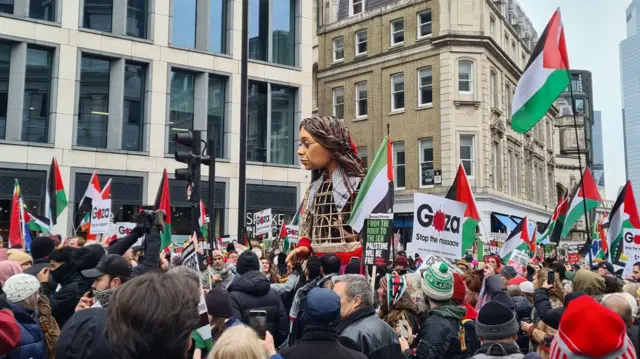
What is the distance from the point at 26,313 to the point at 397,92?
3044cm

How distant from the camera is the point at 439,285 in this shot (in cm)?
488

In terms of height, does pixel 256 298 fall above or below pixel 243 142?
below

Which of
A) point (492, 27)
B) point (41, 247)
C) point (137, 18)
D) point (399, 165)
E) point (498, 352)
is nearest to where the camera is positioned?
point (498, 352)

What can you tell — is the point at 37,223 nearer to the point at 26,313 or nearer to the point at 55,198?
the point at 55,198

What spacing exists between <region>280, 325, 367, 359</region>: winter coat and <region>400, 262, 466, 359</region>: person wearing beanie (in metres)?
1.02

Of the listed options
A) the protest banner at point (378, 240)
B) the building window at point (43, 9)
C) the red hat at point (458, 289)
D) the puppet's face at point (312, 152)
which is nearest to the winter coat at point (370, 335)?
the red hat at point (458, 289)

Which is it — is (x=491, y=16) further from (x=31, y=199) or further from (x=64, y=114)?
(x=31, y=199)

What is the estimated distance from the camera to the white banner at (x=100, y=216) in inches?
473

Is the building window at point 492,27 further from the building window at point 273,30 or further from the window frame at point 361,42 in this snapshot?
the building window at point 273,30

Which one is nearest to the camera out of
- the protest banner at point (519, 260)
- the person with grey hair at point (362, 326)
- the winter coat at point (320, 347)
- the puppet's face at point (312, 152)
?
the winter coat at point (320, 347)

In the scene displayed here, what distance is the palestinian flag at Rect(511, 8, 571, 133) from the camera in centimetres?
857

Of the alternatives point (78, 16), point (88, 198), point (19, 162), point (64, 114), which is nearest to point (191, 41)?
point (78, 16)

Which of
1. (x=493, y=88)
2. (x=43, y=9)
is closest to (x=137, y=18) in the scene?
(x=43, y=9)

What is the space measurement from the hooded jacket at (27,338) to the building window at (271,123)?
842 inches
